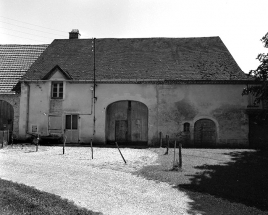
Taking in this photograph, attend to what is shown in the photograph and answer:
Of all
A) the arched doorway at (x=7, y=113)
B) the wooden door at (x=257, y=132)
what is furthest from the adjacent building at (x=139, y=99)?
the arched doorway at (x=7, y=113)

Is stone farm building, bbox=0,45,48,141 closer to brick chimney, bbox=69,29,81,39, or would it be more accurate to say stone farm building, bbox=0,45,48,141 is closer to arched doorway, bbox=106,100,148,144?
brick chimney, bbox=69,29,81,39

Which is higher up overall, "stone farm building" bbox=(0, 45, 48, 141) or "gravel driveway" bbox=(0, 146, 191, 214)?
"stone farm building" bbox=(0, 45, 48, 141)

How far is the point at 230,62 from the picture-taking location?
20.8 metres

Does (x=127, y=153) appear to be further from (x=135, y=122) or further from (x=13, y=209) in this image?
(x=13, y=209)

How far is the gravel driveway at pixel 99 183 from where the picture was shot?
6.79m

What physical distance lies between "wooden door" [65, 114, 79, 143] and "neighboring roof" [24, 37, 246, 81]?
3042 mm

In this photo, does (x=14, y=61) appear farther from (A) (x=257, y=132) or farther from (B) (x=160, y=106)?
(A) (x=257, y=132)

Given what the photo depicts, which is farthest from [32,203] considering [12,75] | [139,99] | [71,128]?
[12,75]

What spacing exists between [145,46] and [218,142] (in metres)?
10.0

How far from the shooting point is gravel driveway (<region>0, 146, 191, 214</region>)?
22.3 ft

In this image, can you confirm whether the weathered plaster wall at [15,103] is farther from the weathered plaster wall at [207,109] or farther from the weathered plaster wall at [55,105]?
the weathered plaster wall at [207,109]


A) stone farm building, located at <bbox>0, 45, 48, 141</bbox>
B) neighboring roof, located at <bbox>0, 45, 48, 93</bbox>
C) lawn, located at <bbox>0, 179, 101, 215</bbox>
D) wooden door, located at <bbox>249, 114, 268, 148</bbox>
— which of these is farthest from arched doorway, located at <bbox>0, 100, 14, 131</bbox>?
wooden door, located at <bbox>249, 114, 268, 148</bbox>

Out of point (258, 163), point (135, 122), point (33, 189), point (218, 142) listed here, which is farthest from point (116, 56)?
point (33, 189)

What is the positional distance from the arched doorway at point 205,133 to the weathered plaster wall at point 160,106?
0.32 metres
